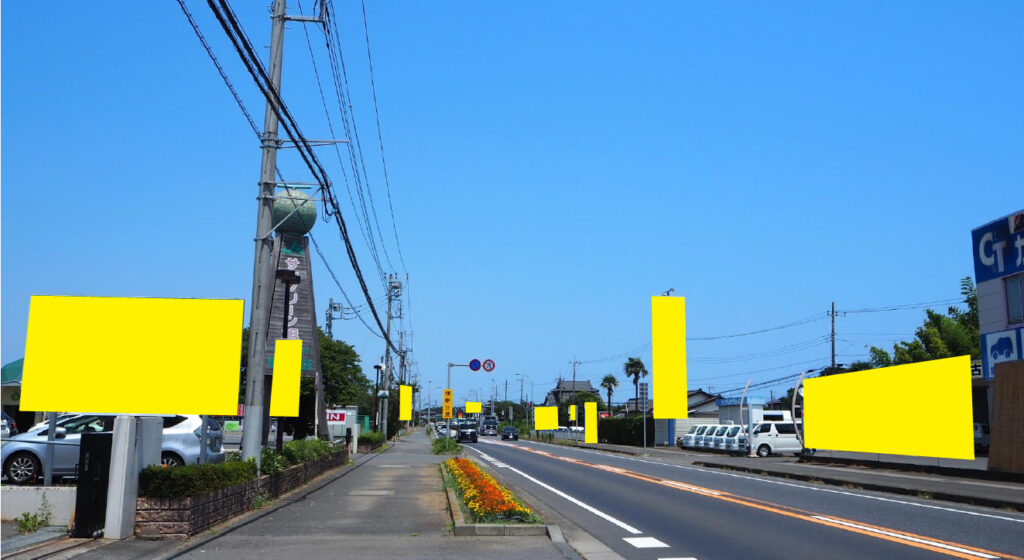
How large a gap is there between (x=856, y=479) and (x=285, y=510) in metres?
15.9

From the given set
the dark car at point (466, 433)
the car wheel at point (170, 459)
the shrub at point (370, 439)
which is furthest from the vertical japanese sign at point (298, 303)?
the dark car at point (466, 433)

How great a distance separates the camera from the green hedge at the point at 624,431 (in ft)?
203

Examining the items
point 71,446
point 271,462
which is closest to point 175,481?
point 271,462

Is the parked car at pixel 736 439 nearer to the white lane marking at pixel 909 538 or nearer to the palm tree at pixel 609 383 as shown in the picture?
the white lane marking at pixel 909 538

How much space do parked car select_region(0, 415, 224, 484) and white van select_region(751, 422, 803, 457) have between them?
1219 inches

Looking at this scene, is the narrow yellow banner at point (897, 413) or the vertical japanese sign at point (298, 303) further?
the vertical japanese sign at point (298, 303)

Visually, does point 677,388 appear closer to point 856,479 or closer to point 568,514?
point 856,479

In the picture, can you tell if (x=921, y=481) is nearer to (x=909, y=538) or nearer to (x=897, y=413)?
(x=897, y=413)

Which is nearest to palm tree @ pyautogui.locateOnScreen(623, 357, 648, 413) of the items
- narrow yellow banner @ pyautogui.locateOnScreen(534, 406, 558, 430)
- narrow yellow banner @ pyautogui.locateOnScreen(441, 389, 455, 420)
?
narrow yellow banner @ pyautogui.locateOnScreen(534, 406, 558, 430)

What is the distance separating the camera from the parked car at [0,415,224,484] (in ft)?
50.4

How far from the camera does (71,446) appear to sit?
53.4 feet

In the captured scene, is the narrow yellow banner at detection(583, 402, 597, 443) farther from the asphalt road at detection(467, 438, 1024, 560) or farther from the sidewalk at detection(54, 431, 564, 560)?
the sidewalk at detection(54, 431, 564, 560)

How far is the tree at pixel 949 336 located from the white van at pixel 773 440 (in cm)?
2173

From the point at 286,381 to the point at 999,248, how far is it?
25.2m
